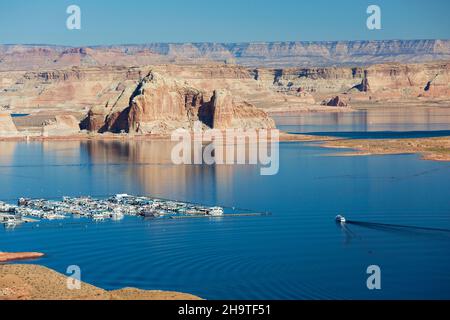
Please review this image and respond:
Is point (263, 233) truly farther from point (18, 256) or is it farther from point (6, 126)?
point (6, 126)

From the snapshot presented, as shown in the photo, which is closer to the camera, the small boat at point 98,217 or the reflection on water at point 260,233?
the reflection on water at point 260,233

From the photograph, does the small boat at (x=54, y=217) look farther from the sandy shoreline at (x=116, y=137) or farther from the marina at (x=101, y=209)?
the sandy shoreline at (x=116, y=137)

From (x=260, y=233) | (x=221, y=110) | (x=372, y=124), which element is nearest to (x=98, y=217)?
(x=260, y=233)

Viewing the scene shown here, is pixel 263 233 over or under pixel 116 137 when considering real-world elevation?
under

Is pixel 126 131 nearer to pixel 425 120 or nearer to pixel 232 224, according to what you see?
pixel 425 120

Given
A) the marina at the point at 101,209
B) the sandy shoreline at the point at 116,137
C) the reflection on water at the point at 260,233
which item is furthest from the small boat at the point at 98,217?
the sandy shoreline at the point at 116,137

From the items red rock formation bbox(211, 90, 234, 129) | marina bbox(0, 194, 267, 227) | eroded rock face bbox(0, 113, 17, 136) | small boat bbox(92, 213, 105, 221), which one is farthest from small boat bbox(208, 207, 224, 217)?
eroded rock face bbox(0, 113, 17, 136)

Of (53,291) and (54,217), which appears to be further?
(54,217)
